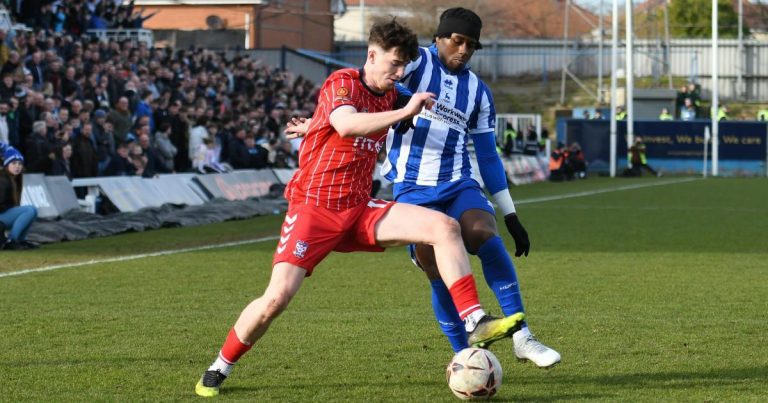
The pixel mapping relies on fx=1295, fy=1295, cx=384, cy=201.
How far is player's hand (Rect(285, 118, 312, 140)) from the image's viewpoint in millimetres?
7188

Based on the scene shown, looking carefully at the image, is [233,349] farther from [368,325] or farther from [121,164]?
[121,164]

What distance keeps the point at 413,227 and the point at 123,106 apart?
1736cm

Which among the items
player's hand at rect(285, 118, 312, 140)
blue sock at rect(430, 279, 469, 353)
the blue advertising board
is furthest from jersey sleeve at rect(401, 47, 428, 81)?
the blue advertising board

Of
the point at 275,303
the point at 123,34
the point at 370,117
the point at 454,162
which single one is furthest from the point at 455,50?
the point at 123,34

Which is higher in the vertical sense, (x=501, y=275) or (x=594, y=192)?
(x=501, y=275)

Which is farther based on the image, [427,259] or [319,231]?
[427,259]

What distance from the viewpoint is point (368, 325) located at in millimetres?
9523

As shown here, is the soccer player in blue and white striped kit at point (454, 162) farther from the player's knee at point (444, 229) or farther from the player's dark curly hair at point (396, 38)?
the player's dark curly hair at point (396, 38)

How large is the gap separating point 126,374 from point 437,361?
1.87 meters

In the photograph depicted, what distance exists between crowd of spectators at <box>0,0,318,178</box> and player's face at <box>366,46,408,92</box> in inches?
542

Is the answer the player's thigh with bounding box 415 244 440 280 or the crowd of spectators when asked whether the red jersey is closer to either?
the player's thigh with bounding box 415 244 440 280

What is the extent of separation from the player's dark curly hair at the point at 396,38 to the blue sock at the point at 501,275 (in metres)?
1.47

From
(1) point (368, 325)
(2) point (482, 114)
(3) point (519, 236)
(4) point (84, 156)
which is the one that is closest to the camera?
(3) point (519, 236)

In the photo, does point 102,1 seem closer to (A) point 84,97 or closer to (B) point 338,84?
(A) point 84,97
